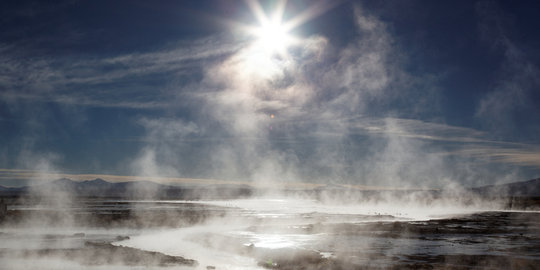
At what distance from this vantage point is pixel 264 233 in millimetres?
41594

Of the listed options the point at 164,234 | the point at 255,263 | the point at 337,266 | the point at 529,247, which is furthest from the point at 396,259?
the point at 164,234

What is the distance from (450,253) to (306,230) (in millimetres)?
17222

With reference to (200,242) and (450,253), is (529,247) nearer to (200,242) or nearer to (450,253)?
(450,253)

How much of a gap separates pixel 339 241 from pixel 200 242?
36.8ft

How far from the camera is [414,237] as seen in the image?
39344mm


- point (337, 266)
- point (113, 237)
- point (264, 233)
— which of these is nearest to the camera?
point (337, 266)

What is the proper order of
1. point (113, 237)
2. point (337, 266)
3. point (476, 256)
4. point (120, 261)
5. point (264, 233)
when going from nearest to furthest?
→ point (337, 266), point (120, 261), point (476, 256), point (113, 237), point (264, 233)

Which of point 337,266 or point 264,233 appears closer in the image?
point 337,266

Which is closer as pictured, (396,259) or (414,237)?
(396,259)

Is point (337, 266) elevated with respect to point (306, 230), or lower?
lower

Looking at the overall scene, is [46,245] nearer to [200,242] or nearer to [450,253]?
[200,242]

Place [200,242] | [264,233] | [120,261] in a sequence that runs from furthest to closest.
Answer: [264,233], [200,242], [120,261]

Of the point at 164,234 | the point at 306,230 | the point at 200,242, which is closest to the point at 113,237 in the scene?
the point at 164,234

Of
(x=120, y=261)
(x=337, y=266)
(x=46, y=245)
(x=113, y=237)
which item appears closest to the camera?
(x=337, y=266)
